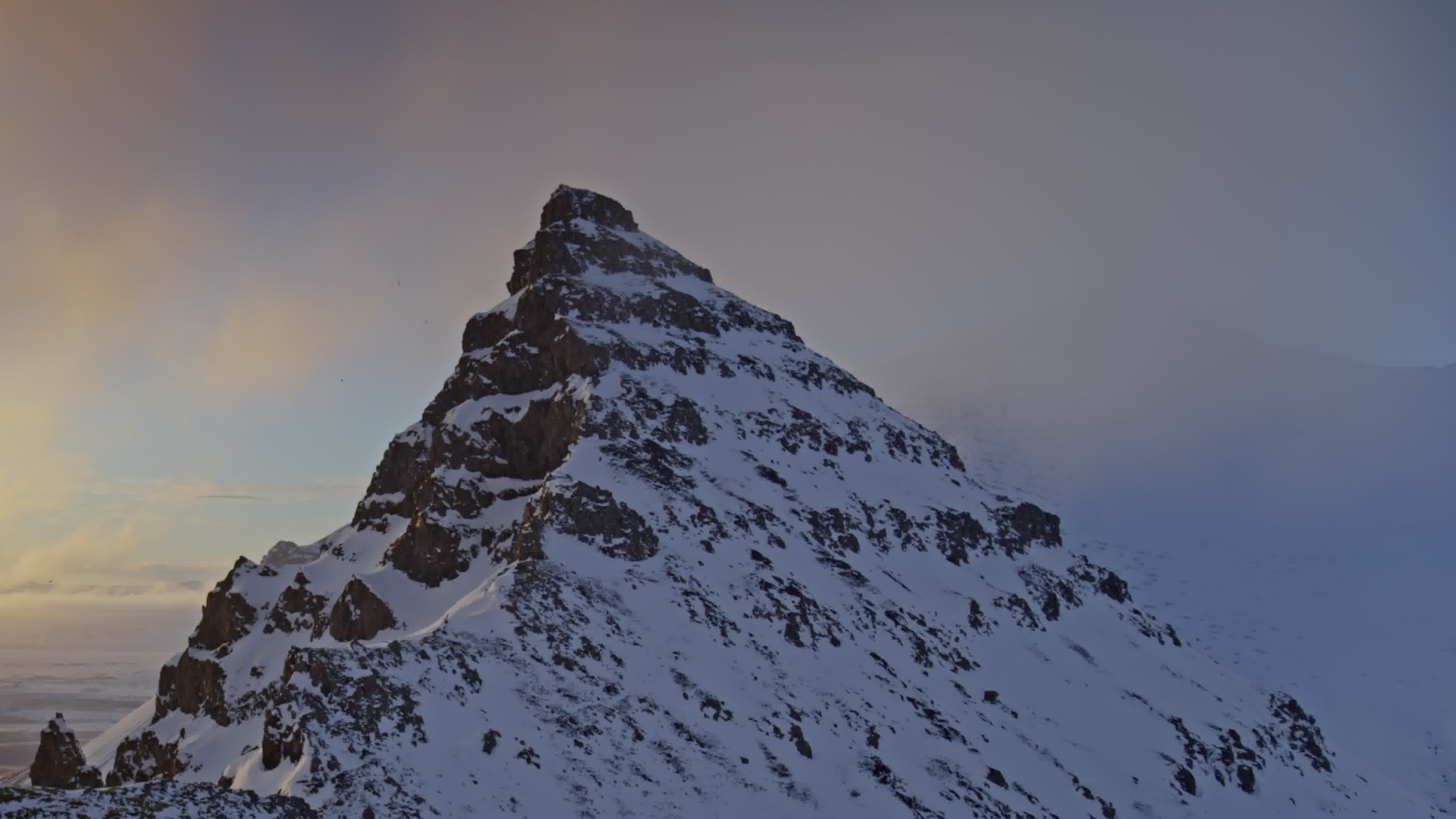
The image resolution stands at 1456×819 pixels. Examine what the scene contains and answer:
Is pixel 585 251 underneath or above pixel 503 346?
above

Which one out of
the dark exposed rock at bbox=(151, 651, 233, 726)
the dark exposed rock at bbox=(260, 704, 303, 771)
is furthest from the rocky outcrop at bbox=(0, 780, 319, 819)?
the dark exposed rock at bbox=(151, 651, 233, 726)

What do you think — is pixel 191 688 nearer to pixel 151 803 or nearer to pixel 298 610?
pixel 298 610

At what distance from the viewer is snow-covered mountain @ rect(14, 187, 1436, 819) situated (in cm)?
6338

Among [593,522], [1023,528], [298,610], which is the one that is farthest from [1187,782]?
[298,610]

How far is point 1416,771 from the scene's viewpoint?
141250mm

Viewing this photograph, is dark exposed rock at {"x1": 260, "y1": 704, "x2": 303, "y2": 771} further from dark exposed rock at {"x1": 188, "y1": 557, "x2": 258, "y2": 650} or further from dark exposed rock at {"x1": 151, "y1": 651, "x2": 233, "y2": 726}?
dark exposed rock at {"x1": 188, "y1": 557, "x2": 258, "y2": 650}

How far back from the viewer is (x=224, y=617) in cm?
12519

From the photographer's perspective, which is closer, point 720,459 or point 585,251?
point 720,459

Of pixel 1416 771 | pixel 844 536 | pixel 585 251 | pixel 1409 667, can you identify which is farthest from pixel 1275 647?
pixel 585 251

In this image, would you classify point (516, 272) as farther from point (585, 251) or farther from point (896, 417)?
point (896, 417)

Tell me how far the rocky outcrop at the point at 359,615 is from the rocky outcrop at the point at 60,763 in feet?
89.6

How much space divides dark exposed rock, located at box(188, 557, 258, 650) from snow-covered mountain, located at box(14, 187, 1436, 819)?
0.50 meters

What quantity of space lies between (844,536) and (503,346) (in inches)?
1904

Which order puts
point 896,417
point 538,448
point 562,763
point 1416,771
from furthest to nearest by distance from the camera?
point 896,417 < point 1416,771 < point 538,448 < point 562,763
